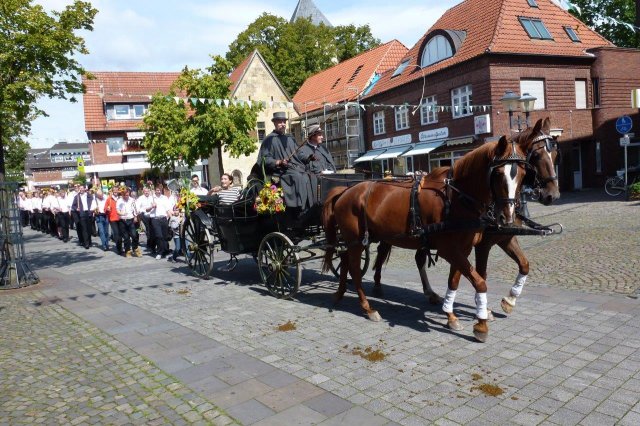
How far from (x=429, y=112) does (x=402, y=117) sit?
8.47 feet

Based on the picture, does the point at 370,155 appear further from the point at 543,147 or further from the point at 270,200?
the point at 543,147

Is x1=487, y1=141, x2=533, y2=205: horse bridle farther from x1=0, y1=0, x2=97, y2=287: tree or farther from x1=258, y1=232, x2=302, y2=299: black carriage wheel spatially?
x1=0, y1=0, x2=97, y2=287: tree

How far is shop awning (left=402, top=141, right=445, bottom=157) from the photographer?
2672 cm

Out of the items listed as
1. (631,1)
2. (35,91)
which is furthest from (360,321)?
(631,1)

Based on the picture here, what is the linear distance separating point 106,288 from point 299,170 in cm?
448

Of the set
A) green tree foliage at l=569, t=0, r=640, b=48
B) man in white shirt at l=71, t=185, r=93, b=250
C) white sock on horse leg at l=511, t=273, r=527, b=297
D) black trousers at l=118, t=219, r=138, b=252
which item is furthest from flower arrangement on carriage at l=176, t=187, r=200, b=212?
green tree foliage at l=569, t=0, r=640, b=48

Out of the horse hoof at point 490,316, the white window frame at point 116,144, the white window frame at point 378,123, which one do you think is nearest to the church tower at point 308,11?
the white window frame at point 116,144

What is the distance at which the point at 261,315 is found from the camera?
6621 millimetres

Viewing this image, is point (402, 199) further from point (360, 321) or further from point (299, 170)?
point (299, 170)

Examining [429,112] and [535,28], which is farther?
[429,112]

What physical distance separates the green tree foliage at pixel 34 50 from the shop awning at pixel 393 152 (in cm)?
2114

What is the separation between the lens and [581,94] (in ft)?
84.5

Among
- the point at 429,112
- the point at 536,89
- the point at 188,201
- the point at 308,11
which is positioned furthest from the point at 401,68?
the point at 308,11

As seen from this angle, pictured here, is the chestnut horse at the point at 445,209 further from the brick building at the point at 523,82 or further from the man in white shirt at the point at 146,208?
the brick building at the point at 523,82
